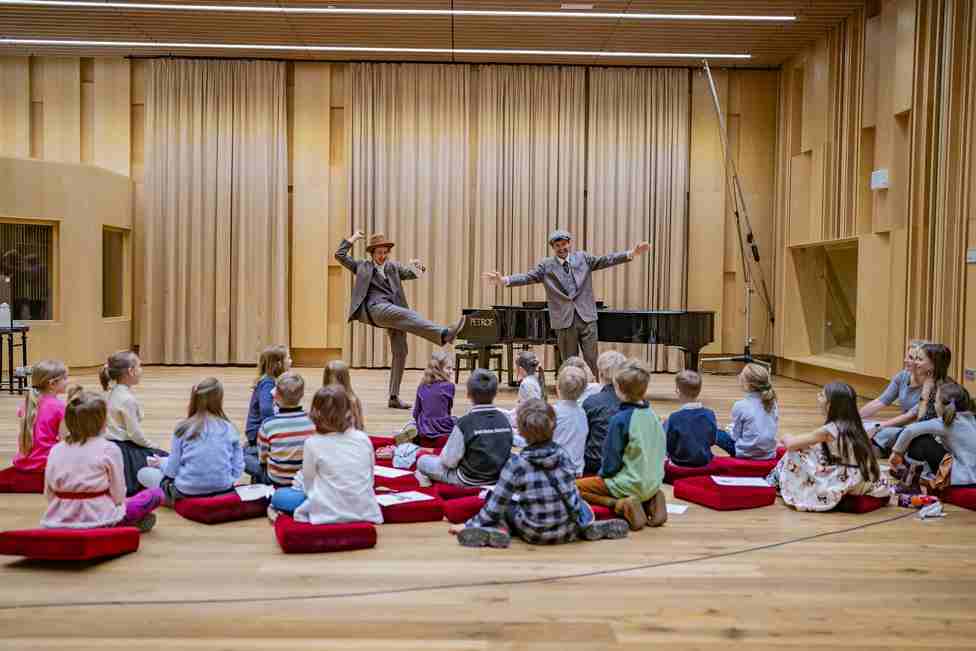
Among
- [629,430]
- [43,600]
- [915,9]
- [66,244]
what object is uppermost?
[915,9]

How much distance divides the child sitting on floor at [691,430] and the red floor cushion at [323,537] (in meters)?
2.20

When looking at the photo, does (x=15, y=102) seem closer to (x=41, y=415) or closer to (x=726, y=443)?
(x=41, y=415)

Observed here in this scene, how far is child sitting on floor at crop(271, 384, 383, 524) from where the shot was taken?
391 cm

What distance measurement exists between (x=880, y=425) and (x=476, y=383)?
2.94m

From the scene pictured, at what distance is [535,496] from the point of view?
3.93m

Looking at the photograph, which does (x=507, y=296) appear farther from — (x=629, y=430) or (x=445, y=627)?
(x=445, y=627)

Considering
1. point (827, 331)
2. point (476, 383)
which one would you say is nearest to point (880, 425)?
point (476, 383)

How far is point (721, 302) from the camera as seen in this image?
41.3 ft

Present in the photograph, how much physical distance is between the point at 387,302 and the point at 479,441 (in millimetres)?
3793

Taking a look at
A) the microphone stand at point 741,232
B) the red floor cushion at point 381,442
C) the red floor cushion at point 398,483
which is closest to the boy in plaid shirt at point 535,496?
the red floor cushion at point 398,483

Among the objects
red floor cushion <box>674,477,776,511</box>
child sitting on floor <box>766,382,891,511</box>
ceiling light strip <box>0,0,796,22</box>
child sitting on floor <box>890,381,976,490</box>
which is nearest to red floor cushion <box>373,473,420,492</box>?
red floor cushion <box>674,477,776,511</box>

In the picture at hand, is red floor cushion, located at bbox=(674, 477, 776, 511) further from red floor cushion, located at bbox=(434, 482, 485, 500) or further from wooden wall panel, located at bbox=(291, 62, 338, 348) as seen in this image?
wooden wall panel, located at bbox=(291, 62, 338, 348)

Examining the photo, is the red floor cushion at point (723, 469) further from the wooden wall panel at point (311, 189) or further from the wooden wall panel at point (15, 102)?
the wooden wall panel at point (15, 102)

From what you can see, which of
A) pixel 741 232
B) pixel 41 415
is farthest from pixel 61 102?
pixel 741 232
